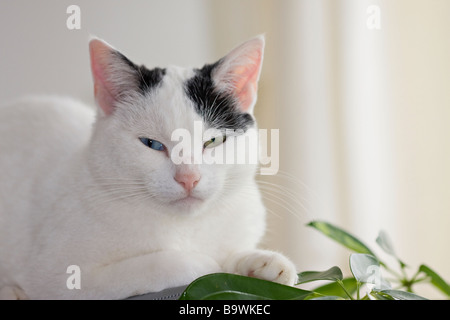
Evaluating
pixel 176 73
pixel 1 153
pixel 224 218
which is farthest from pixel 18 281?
pixel 176 73

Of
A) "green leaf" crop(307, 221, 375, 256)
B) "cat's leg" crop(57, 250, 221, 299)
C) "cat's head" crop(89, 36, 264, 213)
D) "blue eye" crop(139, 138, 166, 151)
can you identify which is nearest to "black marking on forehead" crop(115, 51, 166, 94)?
"cat's head" crop(89, 36, 264, 213)

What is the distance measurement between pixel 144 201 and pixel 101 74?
1.03 ft

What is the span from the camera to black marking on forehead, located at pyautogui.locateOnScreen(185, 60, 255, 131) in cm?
109

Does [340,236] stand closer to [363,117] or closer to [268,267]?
[268,267]

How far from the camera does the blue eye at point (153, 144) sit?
3.44 feet

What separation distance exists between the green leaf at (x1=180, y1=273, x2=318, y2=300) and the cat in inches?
5.6

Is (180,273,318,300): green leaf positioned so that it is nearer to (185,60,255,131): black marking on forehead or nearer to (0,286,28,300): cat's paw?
(185,60,255,131): black marking on forehead

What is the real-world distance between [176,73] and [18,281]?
2.17 feet

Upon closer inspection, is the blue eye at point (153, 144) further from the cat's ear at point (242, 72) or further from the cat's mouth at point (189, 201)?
the cat's ear at point (242, 72)

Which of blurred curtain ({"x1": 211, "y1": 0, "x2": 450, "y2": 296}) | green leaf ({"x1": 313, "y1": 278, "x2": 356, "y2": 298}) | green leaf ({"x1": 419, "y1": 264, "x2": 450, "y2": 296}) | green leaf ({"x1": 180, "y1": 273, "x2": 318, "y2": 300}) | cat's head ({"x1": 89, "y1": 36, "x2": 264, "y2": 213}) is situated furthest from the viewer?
blurred curtain ({"x1": 211, "y1": 0, "x2": 450, "y2": 296})

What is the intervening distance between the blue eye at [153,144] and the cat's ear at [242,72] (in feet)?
0.72

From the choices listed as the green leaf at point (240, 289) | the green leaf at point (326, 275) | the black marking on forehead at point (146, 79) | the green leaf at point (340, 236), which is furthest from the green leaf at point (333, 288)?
the black marking on forehead at point (146, 79)

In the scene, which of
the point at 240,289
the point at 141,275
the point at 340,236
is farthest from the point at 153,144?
the point at 340,236
